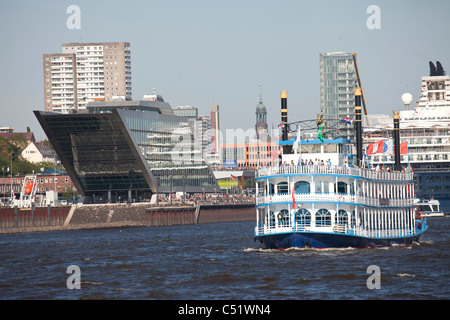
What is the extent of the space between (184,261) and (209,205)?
293 feet

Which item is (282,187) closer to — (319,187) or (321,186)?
(319,187)

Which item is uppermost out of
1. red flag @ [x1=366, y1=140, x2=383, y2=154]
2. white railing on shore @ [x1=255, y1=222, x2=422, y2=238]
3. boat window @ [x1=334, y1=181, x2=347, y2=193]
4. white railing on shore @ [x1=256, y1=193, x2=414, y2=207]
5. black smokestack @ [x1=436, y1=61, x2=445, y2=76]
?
black smokestack @ [x1=436, y1=61, x2=445, y2=76]

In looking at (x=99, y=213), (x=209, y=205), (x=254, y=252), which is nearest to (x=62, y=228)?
(x=99, y=213)

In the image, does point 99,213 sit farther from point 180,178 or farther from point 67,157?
point 180,178

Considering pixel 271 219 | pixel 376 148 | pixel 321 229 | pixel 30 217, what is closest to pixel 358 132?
pixel 376 148

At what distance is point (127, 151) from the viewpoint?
477ft

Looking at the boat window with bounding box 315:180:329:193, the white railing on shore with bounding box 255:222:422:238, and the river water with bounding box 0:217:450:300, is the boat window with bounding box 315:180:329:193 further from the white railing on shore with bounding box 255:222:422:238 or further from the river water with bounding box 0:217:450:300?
the river water with bounding box 0:217:450:300

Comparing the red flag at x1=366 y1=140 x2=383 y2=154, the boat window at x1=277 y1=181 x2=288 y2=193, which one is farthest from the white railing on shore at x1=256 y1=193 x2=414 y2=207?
the red flag at x1=366 y1=140 x2=383 y2=154

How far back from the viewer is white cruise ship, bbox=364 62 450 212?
15762 cm

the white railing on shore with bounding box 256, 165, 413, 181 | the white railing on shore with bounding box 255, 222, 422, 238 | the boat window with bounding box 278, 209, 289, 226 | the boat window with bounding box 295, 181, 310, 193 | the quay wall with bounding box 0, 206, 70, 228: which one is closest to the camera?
the white railing on shore with bounding box 255, 222, 422, 238

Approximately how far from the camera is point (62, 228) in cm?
13338

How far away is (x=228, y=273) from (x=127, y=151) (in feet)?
307

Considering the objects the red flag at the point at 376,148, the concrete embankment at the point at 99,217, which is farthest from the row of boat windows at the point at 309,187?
the concrete embankment at the point at 99,217

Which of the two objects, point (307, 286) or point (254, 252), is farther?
point (254, 252)
